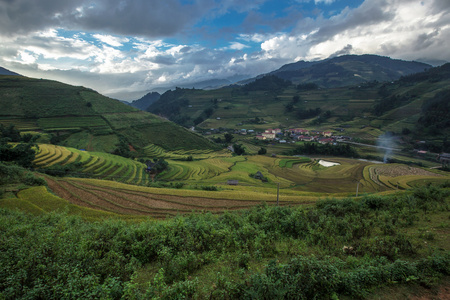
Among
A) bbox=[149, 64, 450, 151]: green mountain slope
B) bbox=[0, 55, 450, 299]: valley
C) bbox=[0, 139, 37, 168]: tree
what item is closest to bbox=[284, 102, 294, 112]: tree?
bbox=[149, 64, 450, 151]: green mountain slope

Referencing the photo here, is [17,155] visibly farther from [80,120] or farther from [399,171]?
[399,171]

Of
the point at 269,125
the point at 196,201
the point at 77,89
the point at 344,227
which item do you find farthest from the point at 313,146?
the point at 77,89

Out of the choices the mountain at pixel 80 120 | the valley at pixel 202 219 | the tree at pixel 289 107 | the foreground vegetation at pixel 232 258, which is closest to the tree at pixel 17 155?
the valley at pixel 202 219

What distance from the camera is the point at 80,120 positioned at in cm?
6238

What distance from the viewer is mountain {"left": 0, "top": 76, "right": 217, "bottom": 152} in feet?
176

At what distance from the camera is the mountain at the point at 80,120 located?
176 feet

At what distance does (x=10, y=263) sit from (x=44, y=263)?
0.76 meters

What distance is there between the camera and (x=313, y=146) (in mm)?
69812

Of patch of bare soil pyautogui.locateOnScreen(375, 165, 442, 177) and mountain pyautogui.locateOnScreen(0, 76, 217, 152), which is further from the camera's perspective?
mountain pyautogui.locateOnScreen(0, 76, 217, 152)

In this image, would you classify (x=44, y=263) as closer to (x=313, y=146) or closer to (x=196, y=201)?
(x=196, y=201)

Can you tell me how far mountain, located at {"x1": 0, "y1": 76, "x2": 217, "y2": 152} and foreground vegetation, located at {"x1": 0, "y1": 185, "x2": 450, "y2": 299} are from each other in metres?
50.3

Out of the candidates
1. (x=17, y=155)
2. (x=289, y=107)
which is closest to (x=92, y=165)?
(x=17, y=155)

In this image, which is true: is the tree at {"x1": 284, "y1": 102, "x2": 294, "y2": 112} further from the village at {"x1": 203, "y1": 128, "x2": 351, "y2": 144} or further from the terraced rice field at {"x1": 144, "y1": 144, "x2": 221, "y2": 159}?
the terraced rice field at {"x1": 144, "y1": 144, "x2": 221, "y2": 159}

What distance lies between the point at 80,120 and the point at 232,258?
72.5 m
